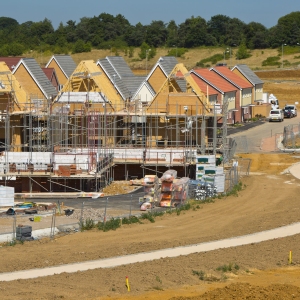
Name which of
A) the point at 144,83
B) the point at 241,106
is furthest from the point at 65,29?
the point at 144,83

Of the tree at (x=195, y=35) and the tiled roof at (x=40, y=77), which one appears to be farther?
the tree at (x=195, y=35)

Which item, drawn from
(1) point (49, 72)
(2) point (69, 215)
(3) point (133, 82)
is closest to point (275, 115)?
(3) point (133, 82)

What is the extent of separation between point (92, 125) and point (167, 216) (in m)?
12.7

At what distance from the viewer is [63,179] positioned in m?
39.1

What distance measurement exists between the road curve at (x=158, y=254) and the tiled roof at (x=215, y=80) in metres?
36.3

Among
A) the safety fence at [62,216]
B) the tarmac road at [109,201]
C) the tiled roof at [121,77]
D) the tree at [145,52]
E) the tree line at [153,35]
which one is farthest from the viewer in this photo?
the tree line at [153,35]

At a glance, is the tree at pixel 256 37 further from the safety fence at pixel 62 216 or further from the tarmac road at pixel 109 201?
the safety fence at pixel 62 216

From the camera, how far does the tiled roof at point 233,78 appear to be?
72.0 metres

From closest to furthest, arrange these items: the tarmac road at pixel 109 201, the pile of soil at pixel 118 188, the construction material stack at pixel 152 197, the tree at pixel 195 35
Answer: the construction material stack at pixel 152 197
the tarmac road at pixel 109 201
the pile of soil at pixel 118 188
the tree at pixel 195 35

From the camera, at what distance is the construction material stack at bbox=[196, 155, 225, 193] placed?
3747 cm

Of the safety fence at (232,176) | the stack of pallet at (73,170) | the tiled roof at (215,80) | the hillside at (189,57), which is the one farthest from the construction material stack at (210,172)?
the hillside at (189,57)

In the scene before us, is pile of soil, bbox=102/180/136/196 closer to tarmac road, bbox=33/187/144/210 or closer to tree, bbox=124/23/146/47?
tarmac road, bbox=33/187/144/210

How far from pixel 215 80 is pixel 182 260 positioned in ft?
148

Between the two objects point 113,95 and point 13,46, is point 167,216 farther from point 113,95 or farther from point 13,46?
point 13,46
